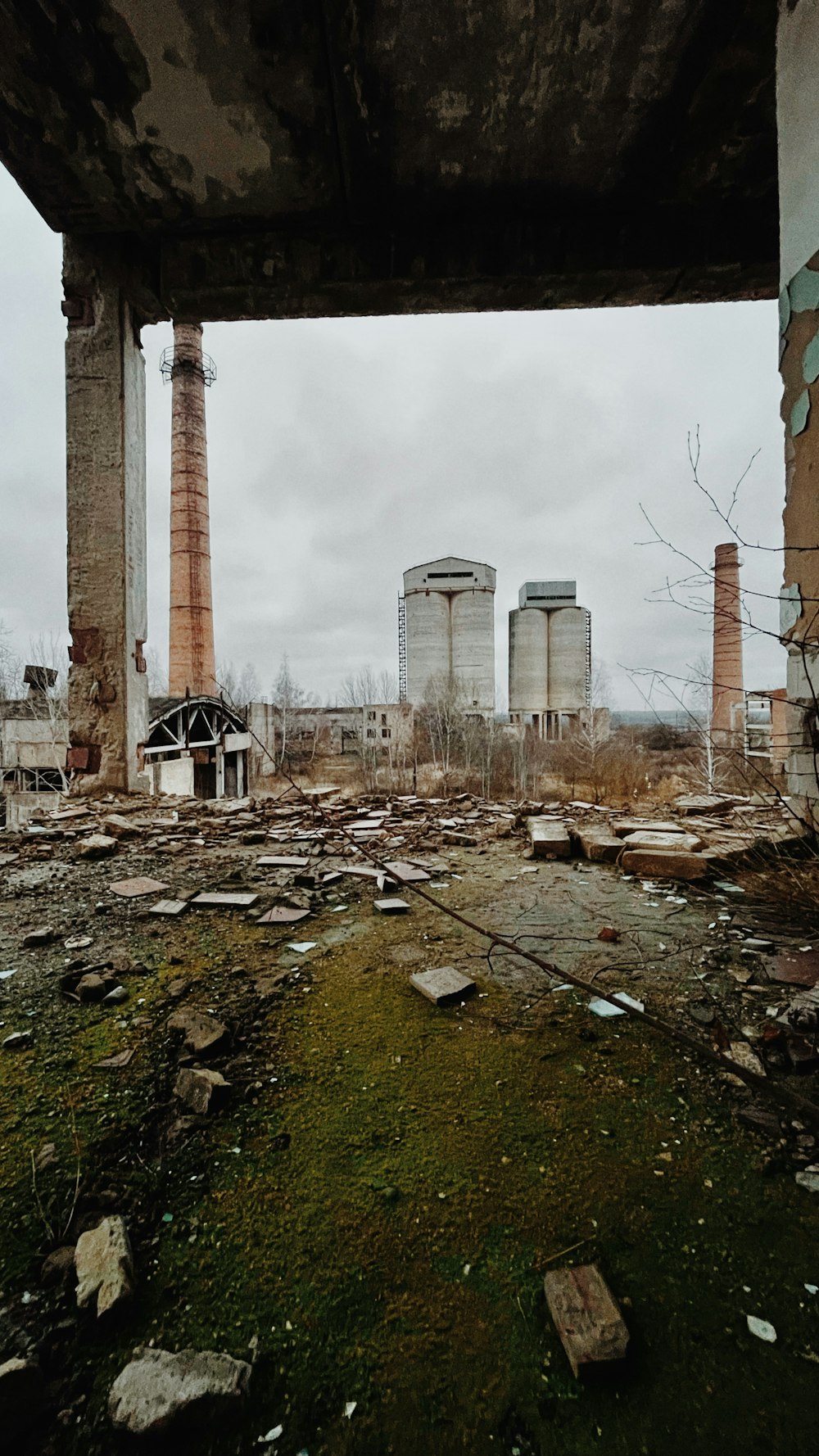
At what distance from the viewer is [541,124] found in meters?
3.19

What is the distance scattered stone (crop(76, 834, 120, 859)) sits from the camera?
3.44 metres

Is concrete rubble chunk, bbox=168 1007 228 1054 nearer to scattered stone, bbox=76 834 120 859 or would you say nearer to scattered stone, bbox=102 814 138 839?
scattered stone, bbox=76 834 120 859

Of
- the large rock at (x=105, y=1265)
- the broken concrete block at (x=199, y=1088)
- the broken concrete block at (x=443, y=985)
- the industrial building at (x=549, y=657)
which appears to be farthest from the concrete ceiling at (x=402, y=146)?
the industrial building at (x=549, y=657)

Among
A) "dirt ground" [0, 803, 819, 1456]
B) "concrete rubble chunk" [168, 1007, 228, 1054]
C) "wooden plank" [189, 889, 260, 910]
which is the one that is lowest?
"dirt ground" [0, 803, 819, 1456]

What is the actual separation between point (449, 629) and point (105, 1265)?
2597cm

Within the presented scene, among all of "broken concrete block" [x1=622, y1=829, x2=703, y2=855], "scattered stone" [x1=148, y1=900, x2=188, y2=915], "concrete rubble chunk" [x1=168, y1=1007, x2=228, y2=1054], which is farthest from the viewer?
"broken concrete block" [x1=622, y1=829, x2=703, y2=855]

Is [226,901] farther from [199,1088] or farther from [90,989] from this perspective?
[199,1088]

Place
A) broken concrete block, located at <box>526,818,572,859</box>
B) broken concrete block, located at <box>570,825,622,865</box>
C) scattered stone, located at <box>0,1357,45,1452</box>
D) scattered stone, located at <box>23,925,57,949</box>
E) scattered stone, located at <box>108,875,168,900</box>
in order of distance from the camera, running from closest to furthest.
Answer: scattered stone, located at <box>0,1357,45,1452</box> → scattered stone, located at <box>23,925,57,949</box> → scattered stone, located at <box>108,875,168,900</box> → broken concrete block, located at <box>570,825,622,865</box> → broken concrete block, located at <box>526,818,572,859</box>

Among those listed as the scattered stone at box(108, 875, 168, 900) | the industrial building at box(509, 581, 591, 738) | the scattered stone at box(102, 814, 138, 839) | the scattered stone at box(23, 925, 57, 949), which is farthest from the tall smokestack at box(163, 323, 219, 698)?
the scattered stone at box(23, 925, 57, 949)

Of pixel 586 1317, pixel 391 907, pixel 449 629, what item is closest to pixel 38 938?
pixel 391 907

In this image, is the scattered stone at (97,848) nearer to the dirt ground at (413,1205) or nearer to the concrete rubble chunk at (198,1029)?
the dirt ground at (413,1205)

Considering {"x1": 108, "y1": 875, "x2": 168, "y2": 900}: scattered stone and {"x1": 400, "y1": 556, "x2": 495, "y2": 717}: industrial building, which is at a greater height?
{"x1": 400, "y1": 556, "x2": 495, "y2": 717}: industrial building

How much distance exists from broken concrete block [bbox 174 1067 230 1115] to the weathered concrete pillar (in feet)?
8.04

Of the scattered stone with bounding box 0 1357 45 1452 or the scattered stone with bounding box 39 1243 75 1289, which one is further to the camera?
the scattered stone with bounding box 39 1243 75 1289
